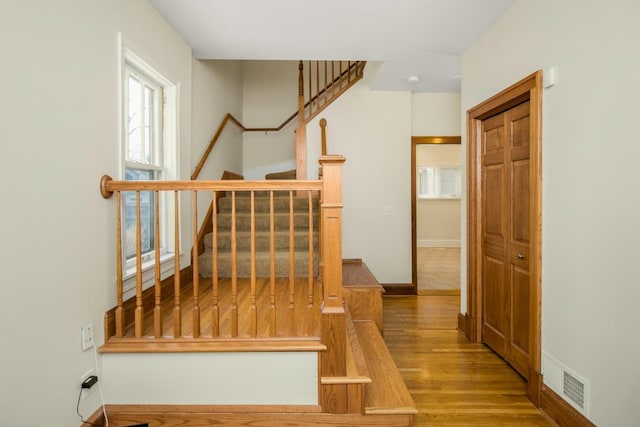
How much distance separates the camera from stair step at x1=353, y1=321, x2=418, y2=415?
188cm

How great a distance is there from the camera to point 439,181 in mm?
8500

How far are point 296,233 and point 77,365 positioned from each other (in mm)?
2312

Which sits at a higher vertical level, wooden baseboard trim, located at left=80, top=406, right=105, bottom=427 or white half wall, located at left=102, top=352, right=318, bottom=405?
white half wall, located at left=102, top=352, right=318, bottom=405

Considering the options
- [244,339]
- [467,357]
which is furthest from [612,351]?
[244,339]

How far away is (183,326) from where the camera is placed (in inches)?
84.5

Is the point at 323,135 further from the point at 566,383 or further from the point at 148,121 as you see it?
the point at 566,383

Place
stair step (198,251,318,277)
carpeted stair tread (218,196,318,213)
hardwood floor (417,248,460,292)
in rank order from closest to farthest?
stair step (198,251,318,277), carpeted stair tread (218,196,318,213), hardwood floor (417,248,460,292)

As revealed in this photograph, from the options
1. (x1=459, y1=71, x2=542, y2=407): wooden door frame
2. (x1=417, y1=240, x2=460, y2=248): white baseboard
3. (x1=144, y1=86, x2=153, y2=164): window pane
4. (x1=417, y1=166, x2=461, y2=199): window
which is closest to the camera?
(x1=459, y1=71, x2=542, y2=407): wooden door frame

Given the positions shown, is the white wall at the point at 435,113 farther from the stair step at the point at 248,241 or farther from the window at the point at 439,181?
the window at the point at 439,181

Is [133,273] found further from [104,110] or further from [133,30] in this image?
[133,30]

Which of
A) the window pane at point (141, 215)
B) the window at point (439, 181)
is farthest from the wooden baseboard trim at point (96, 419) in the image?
the window at point (439, 181)

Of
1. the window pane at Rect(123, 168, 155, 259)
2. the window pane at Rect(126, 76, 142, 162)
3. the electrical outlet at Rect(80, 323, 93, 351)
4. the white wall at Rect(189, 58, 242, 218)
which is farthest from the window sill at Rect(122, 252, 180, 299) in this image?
the white wall at Rect(189, 58, 242, 218)

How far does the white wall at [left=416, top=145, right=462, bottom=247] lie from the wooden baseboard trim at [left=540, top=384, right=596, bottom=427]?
641cm

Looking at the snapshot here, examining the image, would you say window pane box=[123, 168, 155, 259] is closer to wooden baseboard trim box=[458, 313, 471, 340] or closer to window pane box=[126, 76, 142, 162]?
window pane box=[126, 76, 142, 162]
